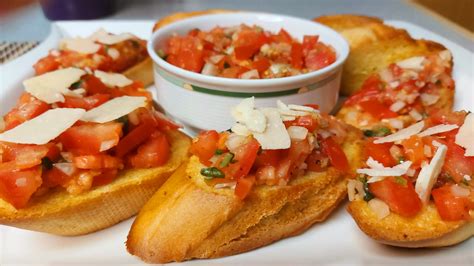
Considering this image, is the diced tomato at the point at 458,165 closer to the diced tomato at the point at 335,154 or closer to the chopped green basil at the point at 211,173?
the diced tomato at the point at 335,154

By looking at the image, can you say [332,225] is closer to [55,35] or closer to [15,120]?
[15,120]

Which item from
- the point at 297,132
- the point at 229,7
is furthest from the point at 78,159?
the point at 229,7

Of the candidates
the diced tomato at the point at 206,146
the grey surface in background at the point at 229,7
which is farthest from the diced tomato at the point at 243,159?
the grey surface in background at the point at 229,7

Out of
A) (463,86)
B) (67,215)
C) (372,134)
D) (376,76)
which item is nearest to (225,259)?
(67,215)

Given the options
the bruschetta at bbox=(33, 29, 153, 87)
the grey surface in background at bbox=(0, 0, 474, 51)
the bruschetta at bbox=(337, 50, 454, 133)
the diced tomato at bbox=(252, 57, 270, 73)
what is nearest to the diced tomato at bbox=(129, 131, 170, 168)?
the diced tomato at bbox=(252, 57, 270, 73)

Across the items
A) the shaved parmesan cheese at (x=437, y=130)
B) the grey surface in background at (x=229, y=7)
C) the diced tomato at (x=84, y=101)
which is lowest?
the grey surface in background at (x=229, y=7)

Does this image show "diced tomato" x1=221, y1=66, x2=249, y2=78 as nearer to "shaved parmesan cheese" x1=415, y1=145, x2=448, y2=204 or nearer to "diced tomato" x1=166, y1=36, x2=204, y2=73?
"diced tomato" x1=166, y1=36, x2=204, y2=73
